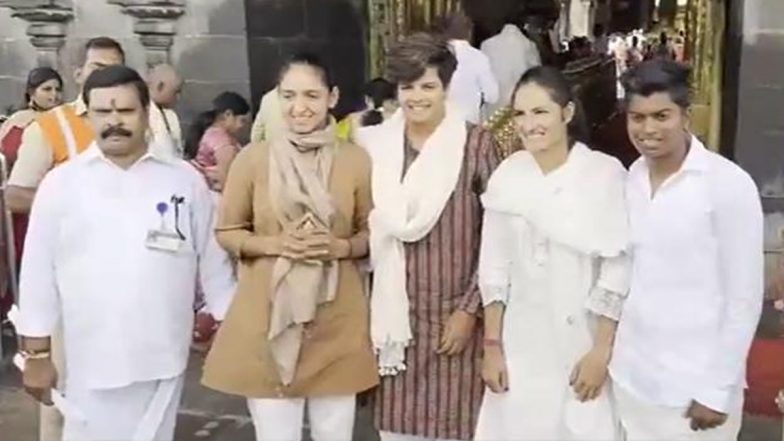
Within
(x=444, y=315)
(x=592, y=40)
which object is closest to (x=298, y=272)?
(x=444, y=315)

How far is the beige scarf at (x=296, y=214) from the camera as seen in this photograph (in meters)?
3.60

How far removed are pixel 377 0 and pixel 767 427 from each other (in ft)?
14.5

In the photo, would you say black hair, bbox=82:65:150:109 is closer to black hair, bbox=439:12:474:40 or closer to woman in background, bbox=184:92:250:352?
woman in background, bbox=184:92:250:352

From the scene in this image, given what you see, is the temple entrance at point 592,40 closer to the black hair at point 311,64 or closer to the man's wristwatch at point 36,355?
the black hair at point 311,64

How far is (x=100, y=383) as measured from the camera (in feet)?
11.8

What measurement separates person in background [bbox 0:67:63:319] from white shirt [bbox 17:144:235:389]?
2634 mm

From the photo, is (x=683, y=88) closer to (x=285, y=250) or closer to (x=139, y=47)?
(x=285, y=250)

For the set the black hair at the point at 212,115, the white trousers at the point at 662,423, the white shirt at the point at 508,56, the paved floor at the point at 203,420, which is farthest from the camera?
the white shirt at the point at 508,56

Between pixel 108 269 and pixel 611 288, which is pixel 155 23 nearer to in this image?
pixel 108 269

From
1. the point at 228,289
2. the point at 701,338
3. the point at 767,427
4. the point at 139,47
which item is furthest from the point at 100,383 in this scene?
the point at 139,47

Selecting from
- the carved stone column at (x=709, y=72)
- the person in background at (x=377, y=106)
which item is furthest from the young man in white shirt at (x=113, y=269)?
the carved stone column at (x=709, y=72)

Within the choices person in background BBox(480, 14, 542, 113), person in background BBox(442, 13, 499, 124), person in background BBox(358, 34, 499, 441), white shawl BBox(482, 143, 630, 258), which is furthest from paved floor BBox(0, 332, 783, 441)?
person in background BBox(480, 14, 542, 113)

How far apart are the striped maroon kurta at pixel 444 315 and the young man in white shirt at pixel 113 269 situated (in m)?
0.69

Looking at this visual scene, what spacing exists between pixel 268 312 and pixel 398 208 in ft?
1.67
